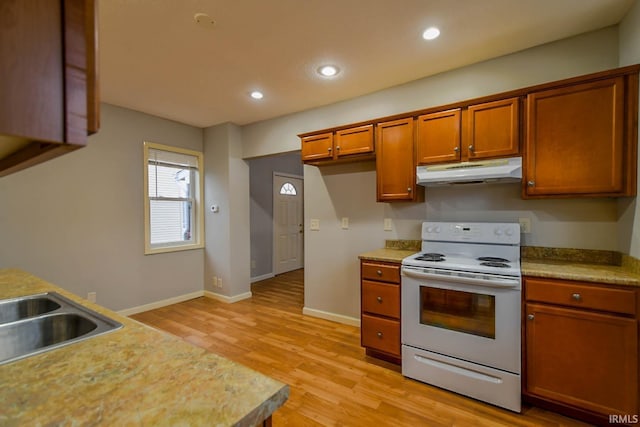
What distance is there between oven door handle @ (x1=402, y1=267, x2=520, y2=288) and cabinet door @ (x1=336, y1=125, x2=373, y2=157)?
1206mm

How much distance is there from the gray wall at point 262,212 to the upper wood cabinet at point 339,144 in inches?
91.8

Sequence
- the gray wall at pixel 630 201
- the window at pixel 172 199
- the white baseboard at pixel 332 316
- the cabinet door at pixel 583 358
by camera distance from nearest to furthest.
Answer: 1. the cabinet door at pixel 583 358
2. the gray wall at pixel 630 201
3. the white baseboard at pixel 332 316
4. the window at pixel 172 199

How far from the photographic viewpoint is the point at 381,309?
2.49 meters

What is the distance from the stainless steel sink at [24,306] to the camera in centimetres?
142

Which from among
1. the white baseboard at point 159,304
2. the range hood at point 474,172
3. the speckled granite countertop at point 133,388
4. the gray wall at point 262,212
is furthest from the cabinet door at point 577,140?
the white baseboard at point 159,304

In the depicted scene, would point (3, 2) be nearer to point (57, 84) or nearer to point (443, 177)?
point (57, 84)

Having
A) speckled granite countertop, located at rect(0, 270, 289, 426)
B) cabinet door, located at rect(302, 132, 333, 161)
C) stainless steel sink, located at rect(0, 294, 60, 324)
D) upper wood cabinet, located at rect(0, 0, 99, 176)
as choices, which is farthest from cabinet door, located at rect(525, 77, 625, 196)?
stainless steel sink, located at rect(0, 294, 60, 324)

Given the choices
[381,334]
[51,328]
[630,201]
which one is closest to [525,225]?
[630,201]

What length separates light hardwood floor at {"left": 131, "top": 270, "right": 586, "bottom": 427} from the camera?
1.88 metres

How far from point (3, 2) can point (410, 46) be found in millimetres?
2448

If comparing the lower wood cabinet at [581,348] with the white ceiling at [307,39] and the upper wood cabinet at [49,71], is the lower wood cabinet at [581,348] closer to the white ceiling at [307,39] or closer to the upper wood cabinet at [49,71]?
the white ceiling at [307,39]

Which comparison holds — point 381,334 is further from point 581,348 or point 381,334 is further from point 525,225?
point 525,225

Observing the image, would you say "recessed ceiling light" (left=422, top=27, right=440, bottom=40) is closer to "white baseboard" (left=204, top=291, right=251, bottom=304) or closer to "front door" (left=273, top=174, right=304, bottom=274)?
"white baseboard" (left=204, top=291, right=251, bottom=304)

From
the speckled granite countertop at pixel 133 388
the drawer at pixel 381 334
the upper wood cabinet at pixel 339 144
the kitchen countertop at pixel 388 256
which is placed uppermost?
the upper wood cabinet at pixel 339 144
